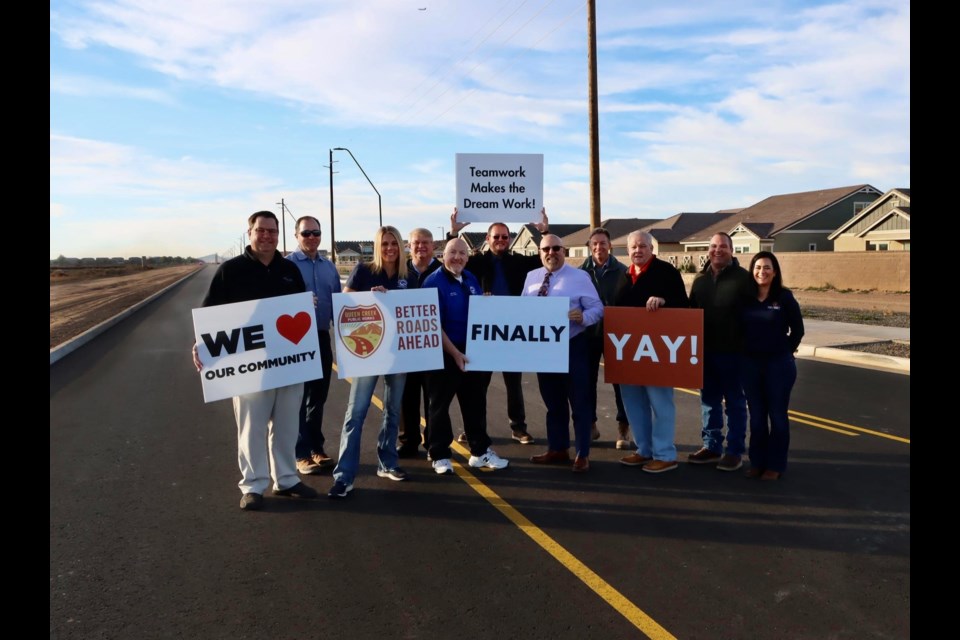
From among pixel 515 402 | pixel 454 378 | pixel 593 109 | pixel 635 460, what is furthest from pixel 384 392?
pixel 593 109

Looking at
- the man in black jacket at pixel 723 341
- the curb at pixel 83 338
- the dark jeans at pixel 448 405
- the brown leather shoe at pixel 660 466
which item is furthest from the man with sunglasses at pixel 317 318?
the curb at pixel 83 338

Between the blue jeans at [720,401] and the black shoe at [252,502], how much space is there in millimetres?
3945

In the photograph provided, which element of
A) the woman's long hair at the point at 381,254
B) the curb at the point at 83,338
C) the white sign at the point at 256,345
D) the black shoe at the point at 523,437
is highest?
the woman's long hair at the point at 381,254

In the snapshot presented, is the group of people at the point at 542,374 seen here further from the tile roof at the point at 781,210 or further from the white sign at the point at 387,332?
the tile roof at the point at 781,210

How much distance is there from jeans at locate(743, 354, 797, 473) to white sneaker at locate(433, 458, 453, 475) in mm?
2604

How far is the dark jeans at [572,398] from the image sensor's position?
5.97 meters

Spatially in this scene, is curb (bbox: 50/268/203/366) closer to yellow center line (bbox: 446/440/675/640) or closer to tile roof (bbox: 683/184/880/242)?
yellow center line (bbox: 446/440/675/640)

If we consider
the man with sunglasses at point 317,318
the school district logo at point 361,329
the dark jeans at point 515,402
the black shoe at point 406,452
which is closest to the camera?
the school district logo at point 361,329

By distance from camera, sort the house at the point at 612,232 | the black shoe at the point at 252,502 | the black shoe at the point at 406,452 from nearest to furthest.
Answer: the black shoe at the point at 252,502
the black shoe at the point at 406,452
the house at the point at 612,232

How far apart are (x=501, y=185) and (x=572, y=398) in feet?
10.6

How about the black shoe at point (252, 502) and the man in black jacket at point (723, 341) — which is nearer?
the black shoe at point (252, 502)

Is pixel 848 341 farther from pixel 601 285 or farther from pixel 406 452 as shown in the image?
pixel 406 452

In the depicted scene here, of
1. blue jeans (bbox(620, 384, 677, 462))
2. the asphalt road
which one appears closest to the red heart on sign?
the asphalt road
